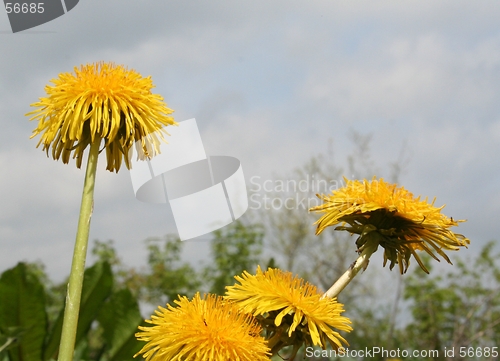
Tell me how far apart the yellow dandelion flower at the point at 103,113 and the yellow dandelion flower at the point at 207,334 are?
41 cm

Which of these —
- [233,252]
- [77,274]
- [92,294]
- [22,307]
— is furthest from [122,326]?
[233,252]

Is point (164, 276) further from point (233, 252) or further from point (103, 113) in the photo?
point (103, 113)

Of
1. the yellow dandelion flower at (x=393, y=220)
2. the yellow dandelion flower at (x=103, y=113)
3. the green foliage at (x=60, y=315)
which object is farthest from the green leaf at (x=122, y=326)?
the yellow dandelion flower at (x=393, y=220)

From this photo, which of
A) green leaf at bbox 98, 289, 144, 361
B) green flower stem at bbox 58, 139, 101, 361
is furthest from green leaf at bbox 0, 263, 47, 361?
green flower stem at bbox 58, 139, 101, 361

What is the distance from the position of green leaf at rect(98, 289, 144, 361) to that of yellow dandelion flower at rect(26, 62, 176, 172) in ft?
5.55

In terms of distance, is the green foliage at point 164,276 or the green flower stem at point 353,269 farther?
the green foliage at point 164,276

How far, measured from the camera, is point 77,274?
1.17 m

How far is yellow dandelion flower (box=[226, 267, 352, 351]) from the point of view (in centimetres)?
112

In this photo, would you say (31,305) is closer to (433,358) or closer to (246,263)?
(246,263)

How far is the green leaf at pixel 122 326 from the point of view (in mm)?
2918

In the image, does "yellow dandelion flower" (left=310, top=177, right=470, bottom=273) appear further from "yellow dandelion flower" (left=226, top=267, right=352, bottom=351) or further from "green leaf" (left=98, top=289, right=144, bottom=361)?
"green leaf" (left=98, top=289, right=144, bottom=361)

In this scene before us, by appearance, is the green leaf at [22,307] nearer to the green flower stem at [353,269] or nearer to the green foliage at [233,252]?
the green flower stem at [353,269]

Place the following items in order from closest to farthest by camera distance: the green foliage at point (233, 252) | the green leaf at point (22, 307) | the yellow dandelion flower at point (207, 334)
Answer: the yellow dandelion flower at point (207, 334) → the green leaf at point (22, 307) → the green foliage at point (233, 252)

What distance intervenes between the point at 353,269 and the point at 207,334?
351 millimetres
